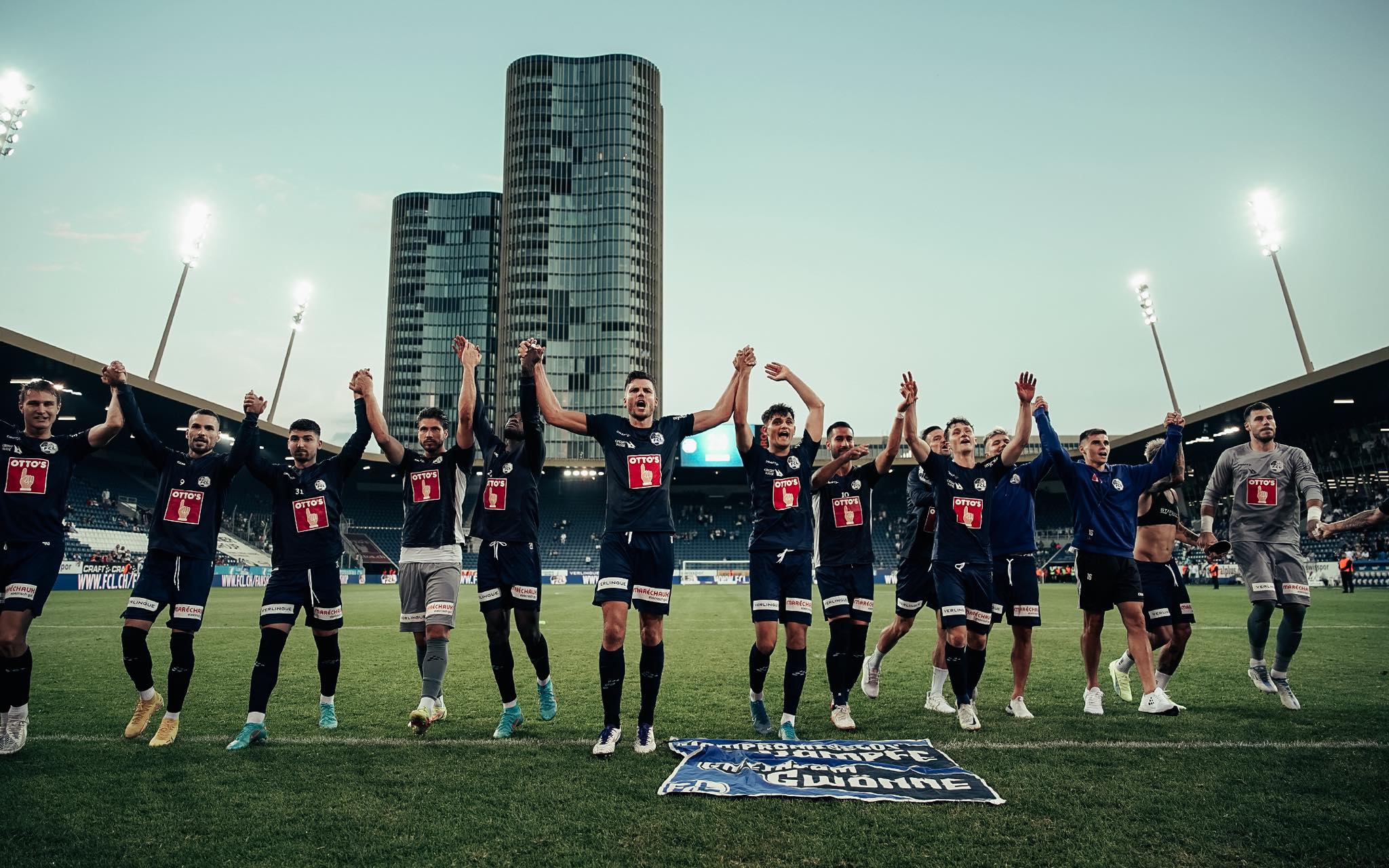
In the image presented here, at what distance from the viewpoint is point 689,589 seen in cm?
3784

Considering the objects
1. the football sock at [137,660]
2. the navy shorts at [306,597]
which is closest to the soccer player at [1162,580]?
the navy shorts at [306,597]

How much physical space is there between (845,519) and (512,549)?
3010 mm

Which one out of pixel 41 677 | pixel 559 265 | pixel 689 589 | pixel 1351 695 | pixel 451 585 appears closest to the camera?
pixel 451 585

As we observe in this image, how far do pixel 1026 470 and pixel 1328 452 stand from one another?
43691 mm

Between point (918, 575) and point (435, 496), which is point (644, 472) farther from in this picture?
point (918, 575)

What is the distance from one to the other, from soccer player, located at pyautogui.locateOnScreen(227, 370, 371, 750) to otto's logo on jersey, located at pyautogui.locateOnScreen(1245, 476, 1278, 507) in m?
8.44

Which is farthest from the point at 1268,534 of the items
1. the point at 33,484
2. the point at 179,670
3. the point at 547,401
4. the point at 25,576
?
the point at 33,484

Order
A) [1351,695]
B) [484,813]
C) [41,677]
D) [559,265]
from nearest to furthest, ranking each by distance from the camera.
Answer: [484,813] → [1351,695] → [41,677] → [559,265]

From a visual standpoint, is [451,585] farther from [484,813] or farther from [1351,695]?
[1351,695]

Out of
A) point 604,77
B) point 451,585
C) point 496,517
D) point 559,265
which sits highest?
point 604,77

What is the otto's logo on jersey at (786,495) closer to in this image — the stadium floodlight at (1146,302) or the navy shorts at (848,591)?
the navy shorts at (848,591)

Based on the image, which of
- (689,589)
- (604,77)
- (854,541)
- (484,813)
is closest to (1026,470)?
(854,541)

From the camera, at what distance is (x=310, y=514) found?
252 inches

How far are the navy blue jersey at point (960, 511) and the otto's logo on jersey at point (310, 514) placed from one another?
5.25 m
